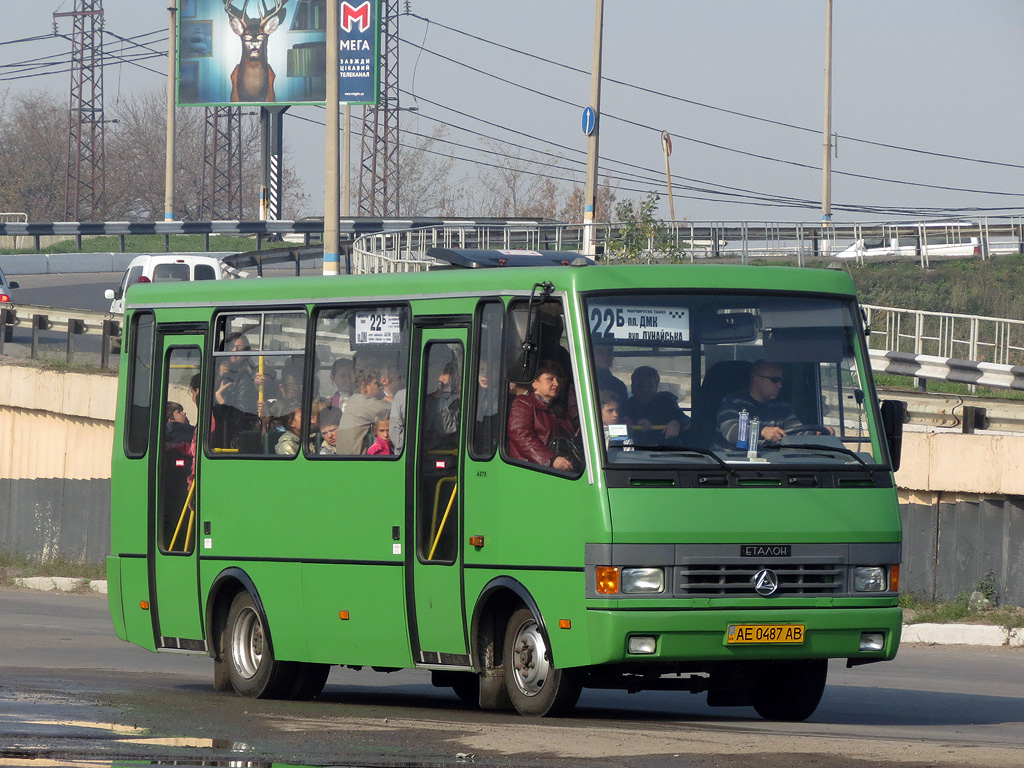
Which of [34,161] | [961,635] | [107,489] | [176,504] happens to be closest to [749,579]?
[176,504]

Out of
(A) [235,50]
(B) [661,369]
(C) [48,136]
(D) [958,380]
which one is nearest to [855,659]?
(B) [661,369]

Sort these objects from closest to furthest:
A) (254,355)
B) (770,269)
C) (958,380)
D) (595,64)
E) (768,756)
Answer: (768,756), (770,269), (254,355), (958,380), (595,64)

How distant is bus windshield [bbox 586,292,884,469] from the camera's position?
9.54 m

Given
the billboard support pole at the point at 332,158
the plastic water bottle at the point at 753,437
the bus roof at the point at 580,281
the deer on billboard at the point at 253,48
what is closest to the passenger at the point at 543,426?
the bus roof at the point at 580,281

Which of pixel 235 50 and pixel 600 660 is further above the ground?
pixel 235 50

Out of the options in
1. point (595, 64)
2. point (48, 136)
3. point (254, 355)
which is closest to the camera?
point (254, 355)

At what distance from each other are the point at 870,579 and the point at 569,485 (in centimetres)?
181

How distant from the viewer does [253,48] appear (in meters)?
66.2

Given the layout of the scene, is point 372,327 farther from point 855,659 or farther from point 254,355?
point 855,659

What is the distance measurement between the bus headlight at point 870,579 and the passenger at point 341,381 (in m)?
3.52

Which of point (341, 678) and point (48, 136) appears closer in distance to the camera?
→ point (341, 678)

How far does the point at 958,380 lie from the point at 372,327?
14611mm

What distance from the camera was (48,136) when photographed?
11181 cm

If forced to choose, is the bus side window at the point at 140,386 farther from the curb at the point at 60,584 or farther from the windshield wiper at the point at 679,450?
the curb at the point at 60,584
